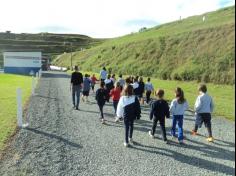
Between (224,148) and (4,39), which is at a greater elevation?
(4,39)

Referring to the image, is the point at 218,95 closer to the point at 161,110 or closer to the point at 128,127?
the point at 161,110

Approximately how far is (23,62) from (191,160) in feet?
212

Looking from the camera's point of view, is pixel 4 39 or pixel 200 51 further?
pixel 4 39

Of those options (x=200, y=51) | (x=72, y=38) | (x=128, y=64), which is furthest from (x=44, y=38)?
(x=200, y=51)

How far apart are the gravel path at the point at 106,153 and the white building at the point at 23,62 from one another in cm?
5797

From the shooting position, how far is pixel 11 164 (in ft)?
27.1

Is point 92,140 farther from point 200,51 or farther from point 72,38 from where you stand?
point 72,38

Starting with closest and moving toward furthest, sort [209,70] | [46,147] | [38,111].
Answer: [46,147] → [38,111] → [209,70]

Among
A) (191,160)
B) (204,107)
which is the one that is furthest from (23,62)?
(191,160)

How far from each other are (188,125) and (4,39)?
588 feet

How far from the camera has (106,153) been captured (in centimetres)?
936

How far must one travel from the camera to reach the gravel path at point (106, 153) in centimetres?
802

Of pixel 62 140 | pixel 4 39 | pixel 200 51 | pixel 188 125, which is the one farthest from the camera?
pixel 4 39

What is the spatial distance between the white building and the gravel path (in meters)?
58.0
